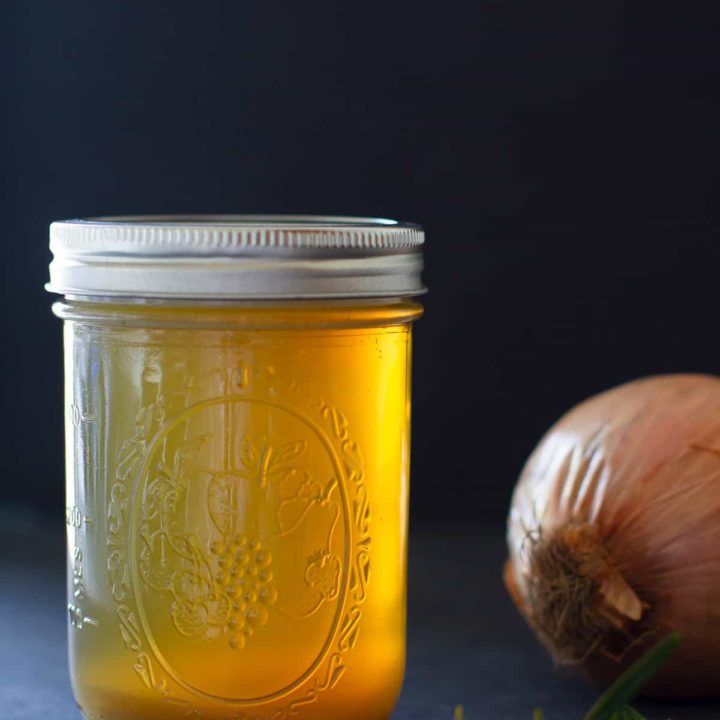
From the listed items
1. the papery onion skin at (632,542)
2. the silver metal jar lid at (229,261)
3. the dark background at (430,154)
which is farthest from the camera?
the dark background at (430,154)

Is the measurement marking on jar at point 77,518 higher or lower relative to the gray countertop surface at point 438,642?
higher

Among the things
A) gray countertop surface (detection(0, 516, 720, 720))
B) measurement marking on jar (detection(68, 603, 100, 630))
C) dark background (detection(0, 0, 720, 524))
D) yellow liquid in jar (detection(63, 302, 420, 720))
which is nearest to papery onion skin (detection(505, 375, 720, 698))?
gray countertop surface (detection(0, 516, 720, 720))

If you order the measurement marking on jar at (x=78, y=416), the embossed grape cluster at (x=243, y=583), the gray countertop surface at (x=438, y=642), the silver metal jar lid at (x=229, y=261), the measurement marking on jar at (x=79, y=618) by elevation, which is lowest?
the gray countertop surface at (x=438, y=642)

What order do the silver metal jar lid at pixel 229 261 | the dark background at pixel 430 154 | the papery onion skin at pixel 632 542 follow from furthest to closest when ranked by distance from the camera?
the dark background at pixel 430 154 < the papery onion skin at pixel 632 542 < the silver metal jar lid at pixel 229 261

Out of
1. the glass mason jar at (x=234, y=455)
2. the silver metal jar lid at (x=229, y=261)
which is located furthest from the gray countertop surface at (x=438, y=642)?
the silver metal jar lid at (x=229, y=261)

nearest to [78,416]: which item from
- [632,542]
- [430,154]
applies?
[632,542]

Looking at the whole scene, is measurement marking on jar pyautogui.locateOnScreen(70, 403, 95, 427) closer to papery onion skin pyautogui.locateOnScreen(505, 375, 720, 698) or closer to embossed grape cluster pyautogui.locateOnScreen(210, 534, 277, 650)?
embossed grape cluster pyautogui.locateOnScreen(210, 534, 277, 650)

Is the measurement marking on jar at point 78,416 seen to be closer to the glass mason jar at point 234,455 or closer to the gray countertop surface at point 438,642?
the glass mason jar at point 234,455
